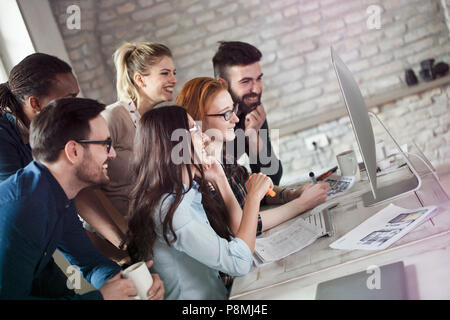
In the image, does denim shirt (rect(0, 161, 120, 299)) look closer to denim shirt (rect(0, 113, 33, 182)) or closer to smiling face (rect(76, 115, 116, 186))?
smiling face (rect(76, 115, 116, 186))

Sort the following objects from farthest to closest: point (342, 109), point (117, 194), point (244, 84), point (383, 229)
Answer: point (342, 109)
point (244, 84)
point (117, 194)
point (383, 229)

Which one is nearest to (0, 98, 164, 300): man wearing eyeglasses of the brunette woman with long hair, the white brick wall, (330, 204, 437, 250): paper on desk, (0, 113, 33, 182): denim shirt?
the brunette woman with long hair

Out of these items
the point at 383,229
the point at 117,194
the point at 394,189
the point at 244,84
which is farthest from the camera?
the point at 244,84

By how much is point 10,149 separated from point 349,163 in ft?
4.25

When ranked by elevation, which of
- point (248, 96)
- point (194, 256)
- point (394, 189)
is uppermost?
point (248, 96)

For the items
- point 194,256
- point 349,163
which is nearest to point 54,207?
point 194,256

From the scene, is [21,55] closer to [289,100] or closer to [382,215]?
[382,215]

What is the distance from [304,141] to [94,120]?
2.93m

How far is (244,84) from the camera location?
2.45 metres

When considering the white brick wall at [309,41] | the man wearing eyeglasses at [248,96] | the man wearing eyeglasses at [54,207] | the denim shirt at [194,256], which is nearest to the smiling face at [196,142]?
the denim shirt at [194,256]

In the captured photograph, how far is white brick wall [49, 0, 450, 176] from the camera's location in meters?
3.92

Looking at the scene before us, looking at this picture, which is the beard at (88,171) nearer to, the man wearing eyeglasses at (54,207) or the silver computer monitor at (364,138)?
the man wearing eyeglasses at (54,207)

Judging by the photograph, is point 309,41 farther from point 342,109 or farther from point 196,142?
point 196,142
